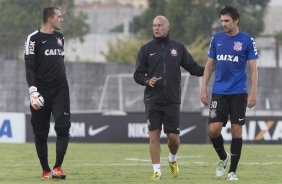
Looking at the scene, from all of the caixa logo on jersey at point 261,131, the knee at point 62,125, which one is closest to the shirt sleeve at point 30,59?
the knee at point 62,125

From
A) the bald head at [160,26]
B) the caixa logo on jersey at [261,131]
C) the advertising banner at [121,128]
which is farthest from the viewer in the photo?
the advertising banner at [121,128]

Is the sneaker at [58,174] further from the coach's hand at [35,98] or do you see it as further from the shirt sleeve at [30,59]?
the shirt sleeve at [30,59]

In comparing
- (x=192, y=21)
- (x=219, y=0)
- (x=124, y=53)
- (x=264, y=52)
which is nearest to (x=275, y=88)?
(x=219, y=0)

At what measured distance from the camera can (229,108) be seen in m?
13.3

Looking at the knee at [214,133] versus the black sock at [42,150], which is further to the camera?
the black sock at [42,150]

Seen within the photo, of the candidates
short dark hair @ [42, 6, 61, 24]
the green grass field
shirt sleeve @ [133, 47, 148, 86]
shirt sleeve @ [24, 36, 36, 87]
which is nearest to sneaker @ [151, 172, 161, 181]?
the green grass field

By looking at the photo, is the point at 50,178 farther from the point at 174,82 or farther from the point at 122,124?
the point at 122,124

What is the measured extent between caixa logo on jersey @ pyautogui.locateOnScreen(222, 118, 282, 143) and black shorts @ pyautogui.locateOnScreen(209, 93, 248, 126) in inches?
599

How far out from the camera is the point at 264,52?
2985 inches

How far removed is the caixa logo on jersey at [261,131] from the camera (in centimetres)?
2859

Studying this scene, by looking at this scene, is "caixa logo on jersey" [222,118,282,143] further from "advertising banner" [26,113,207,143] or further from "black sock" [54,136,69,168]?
"black sock" [54,136,69,168]

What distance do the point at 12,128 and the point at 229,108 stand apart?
15.5 m

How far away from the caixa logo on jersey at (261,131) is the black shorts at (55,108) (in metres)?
15.3

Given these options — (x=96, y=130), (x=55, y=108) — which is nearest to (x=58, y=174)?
(x=55, y=108)
